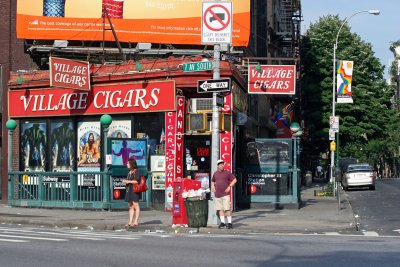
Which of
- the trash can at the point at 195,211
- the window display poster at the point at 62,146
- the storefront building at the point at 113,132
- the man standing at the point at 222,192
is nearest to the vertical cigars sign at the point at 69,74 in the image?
the storefront building at the point at 113,132

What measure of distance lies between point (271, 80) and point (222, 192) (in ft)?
27.7

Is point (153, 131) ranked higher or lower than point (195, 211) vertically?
higher

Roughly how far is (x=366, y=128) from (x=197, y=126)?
107 feet

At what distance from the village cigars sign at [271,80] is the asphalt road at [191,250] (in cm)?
973

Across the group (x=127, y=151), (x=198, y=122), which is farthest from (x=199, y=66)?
(x=127, y=151)

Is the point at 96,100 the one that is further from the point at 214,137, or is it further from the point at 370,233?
the point at 370,233

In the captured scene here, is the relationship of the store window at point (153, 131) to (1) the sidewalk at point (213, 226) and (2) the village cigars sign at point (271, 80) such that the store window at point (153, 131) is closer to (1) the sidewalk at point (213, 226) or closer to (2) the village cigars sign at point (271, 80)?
(1) the sidewalk at point (213, 226)

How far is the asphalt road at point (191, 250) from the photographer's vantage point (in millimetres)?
11148

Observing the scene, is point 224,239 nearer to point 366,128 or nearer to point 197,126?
point 197,126

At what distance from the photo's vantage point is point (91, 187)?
23.8m

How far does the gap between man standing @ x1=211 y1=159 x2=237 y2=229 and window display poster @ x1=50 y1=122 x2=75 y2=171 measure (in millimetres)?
8940

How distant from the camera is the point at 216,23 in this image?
18.5 meters

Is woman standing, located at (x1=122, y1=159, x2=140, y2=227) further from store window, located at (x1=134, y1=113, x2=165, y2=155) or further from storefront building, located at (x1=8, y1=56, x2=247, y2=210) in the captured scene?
store window, located at (x1=134, y1=113, x2=165, y2=155)

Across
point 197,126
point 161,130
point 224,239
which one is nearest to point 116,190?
point 161,130
